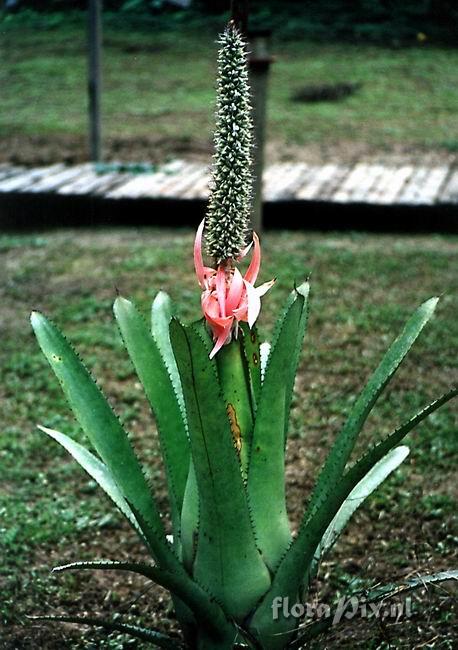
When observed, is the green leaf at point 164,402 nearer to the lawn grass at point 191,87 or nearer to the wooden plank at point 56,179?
the wooden plank at point 56,179

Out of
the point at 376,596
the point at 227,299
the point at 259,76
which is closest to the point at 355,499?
the point at 376,596

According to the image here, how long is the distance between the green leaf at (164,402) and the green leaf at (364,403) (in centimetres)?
27

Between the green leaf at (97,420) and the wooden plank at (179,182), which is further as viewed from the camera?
the wooden plank at (179,182)

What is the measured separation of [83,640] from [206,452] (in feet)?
3.20

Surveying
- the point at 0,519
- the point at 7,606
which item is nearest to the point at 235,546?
the point at 7,606

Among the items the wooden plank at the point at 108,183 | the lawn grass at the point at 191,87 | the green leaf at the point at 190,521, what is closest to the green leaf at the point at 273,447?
the green leaf at the point at 190,521

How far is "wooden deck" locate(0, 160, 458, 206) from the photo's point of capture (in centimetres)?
584

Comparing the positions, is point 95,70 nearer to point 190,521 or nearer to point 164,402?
point 164,402

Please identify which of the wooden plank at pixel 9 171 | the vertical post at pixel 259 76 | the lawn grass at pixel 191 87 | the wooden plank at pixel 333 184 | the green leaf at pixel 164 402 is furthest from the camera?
the lawn grass at pixel 191 87

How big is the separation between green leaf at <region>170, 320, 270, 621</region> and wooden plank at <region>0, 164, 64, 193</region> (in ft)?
15.5

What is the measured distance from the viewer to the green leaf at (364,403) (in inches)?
68.9

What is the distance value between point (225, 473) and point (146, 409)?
6.81 ft

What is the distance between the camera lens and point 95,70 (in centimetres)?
669

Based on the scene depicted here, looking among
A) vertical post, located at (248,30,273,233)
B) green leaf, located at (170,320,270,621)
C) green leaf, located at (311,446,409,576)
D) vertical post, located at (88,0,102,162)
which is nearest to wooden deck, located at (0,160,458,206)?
vertical post, located at (88,0,102,162)
